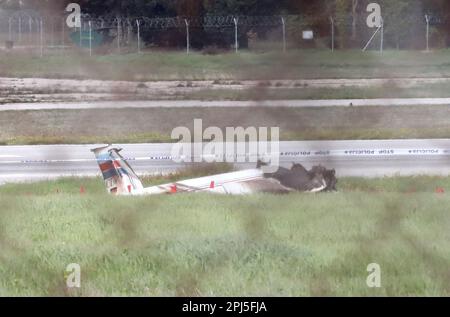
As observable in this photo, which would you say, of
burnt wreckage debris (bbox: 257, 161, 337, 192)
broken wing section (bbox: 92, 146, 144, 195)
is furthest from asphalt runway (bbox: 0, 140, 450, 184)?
burnt wreckage debris (bbox: 257, 161, 337, 192)

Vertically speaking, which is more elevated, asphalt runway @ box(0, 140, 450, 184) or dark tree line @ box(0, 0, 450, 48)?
dark tree line @ box(0, 0, 450, 48)

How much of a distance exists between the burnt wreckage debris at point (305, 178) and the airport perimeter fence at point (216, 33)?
619mm

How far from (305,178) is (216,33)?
4.44ft

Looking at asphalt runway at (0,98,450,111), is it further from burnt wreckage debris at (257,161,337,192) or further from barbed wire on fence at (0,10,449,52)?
burnt wreckage debris at (257,161,337,192)

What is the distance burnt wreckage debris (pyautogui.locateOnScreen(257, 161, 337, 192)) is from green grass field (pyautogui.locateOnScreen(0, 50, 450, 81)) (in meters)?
0.53

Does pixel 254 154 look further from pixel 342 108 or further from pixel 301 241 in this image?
pixel 301 241

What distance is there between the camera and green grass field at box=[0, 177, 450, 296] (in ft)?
2.68

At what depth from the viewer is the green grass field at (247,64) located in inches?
28.7

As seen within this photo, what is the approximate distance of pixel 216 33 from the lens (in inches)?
29.9

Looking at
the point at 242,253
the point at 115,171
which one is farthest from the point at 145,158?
the point at 242,253

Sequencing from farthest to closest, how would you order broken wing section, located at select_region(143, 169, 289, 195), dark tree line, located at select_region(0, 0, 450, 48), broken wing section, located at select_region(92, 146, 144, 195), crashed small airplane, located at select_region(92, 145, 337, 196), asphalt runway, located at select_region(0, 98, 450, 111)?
broken wing section, located at select_region(92, 146, 144, 195)
broken wing section, located at select_region(143, 169, 289, 195)
crashed small airplane, located at select_region(92, 145, 337, 196)
asphalt runway, located at select_region(0, 98, 450, 111)
dark tree line, located at select_region(0, 0, 450, 48)

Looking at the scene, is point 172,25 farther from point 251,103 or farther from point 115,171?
point 115,171

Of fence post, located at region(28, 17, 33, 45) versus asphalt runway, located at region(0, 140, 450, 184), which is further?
asphalt runway, located at region(0, 140, 450, 184)
